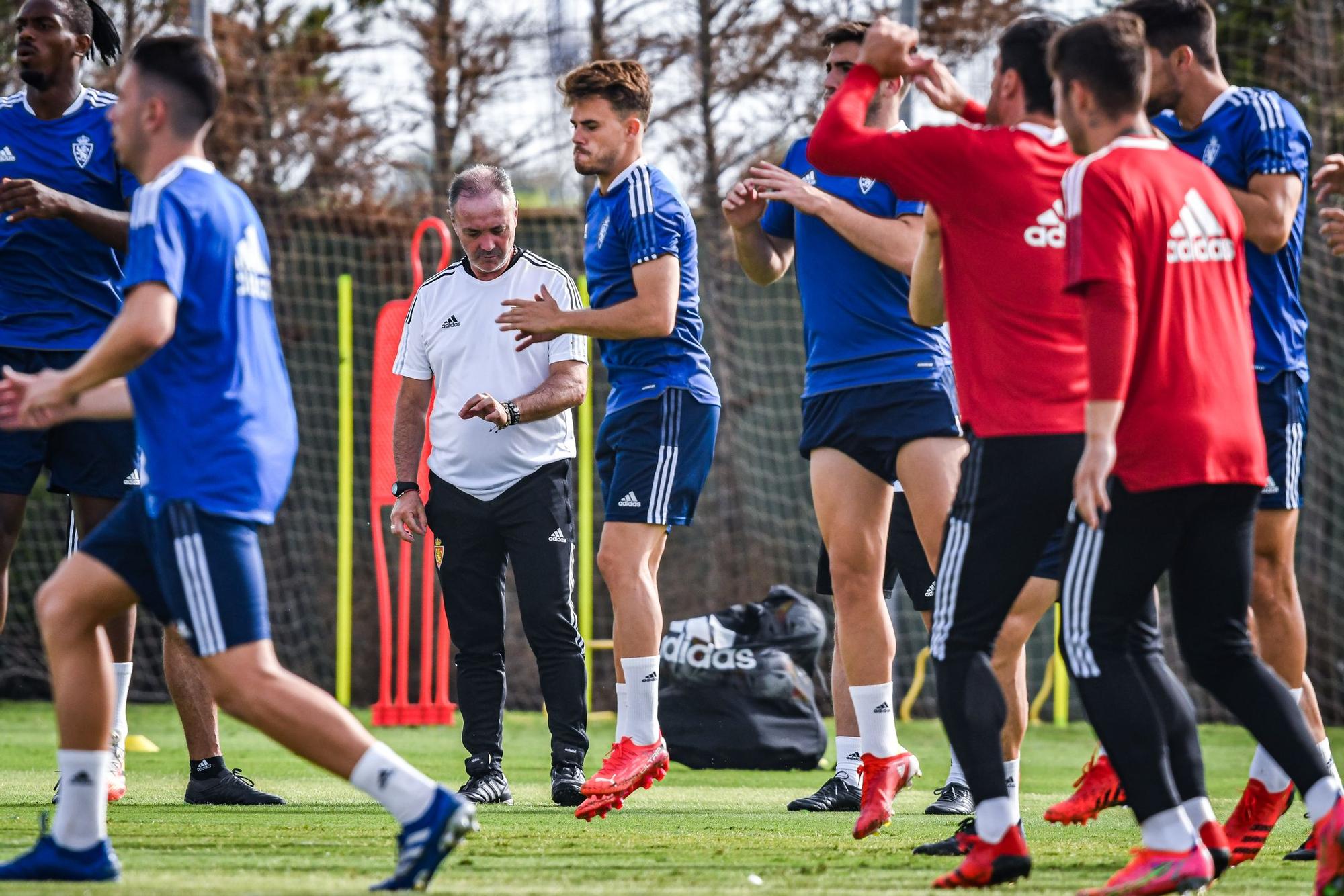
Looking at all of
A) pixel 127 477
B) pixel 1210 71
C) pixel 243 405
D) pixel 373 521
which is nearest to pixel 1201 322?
pixel 1210 71

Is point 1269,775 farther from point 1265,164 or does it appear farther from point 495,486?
point 495,486

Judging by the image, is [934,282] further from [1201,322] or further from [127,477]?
[127,477]

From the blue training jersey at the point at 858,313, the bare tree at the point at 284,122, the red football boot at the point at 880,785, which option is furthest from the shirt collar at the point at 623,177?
the bare tree at the point at 284,122

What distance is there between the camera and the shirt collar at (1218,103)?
14.0 feet

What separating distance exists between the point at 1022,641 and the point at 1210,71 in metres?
1.69

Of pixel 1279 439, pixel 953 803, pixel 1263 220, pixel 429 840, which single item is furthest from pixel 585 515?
pixel 429 840

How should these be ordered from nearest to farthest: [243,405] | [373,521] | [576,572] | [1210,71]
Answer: [243,405] → [1210,71] → [373,521] → [576,572]

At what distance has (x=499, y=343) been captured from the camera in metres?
5.45

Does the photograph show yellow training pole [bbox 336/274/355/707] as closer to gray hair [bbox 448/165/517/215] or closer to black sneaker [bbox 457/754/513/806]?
gray hair [bbox 448/165/517/215]

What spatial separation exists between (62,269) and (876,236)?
2.43 m

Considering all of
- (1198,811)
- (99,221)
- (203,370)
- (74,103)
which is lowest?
(1198,811)

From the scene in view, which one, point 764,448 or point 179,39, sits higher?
point 179,39

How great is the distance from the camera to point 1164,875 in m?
3.16

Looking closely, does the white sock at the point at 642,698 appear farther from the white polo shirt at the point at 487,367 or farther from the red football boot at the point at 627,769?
the white polo shirt at the point at 487,367
